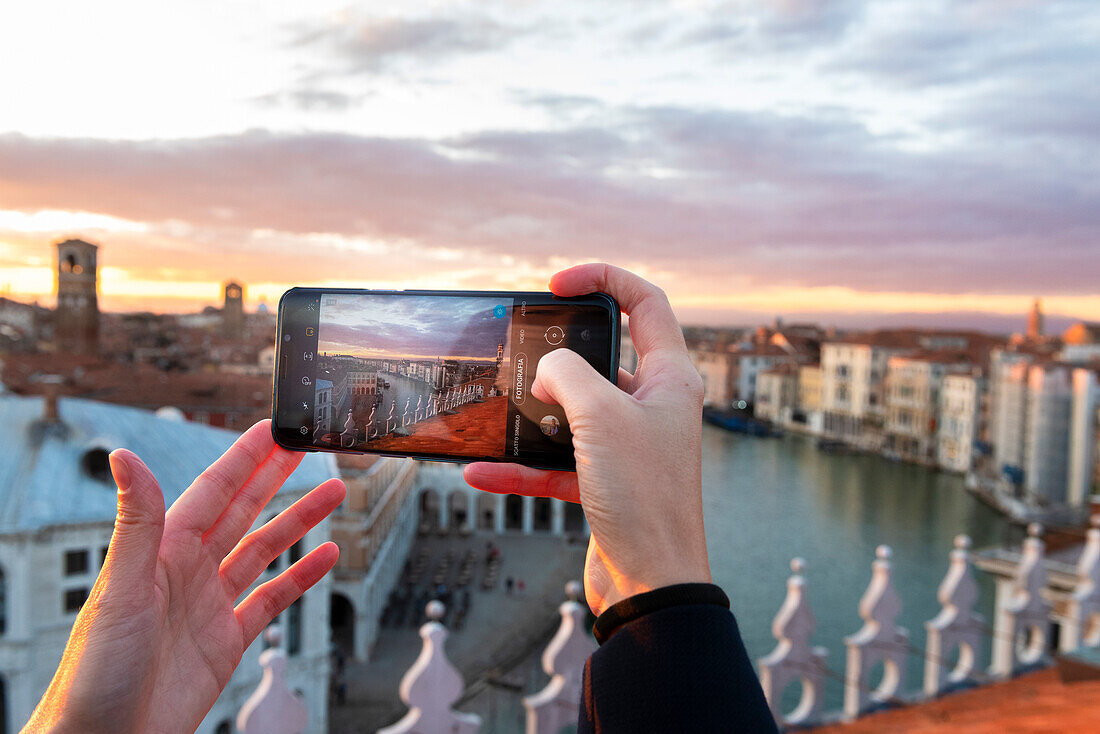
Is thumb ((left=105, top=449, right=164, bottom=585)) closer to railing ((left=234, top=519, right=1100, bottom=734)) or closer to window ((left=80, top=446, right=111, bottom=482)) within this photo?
railing ((left=234, top=519, right=1100, bottom=734))

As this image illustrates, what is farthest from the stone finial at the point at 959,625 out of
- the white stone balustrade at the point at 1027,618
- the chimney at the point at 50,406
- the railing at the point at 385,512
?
the chimney at the point at 50,406

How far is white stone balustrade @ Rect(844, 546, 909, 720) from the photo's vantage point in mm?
1991

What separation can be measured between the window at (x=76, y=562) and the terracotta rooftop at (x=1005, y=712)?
641 centimetres

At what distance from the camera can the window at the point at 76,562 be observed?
245 inches

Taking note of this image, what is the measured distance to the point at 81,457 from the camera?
21.9ft

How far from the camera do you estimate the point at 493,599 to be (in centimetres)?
1076

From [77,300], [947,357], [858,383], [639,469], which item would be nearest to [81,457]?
[639,469]

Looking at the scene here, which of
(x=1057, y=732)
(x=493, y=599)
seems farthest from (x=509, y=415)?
(x=493, y=599)

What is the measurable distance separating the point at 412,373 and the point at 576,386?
30 centimetres

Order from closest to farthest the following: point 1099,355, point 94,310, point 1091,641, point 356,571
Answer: point 1091,641 → point 356,571 → point 94,310 → point 1099,355

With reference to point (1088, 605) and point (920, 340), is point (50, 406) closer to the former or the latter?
point (1088, 605)

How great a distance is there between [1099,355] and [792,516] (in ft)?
39.2

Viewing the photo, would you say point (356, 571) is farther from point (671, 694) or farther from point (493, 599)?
point (671, 694)

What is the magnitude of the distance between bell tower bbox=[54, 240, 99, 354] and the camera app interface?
650 inches
